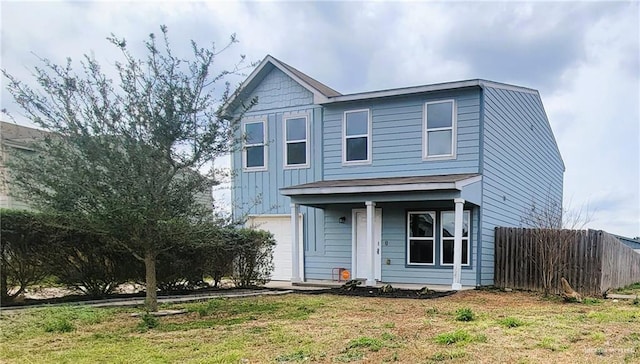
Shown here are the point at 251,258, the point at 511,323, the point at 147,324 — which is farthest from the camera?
the point at 251,258

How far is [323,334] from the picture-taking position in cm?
560

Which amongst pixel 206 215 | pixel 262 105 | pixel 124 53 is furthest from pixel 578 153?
pixel 124 53

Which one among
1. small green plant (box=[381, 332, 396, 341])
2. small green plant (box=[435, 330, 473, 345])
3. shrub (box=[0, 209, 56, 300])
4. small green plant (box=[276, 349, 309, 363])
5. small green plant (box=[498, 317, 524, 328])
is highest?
shrub (box=[0, 209, 56, 300])

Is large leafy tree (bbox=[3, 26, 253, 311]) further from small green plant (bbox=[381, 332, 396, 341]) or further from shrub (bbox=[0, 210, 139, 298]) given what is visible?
small green plant (bbox=[381, 332, 396, 341])

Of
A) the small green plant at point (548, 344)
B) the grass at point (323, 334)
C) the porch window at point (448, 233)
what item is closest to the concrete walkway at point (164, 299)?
the grass at point (323, 334)

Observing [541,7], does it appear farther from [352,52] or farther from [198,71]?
[198,71]

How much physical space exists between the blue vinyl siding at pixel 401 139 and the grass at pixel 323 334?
464cm

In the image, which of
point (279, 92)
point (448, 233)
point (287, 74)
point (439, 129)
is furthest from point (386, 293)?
point (287, 74)

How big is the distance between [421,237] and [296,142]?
473cm

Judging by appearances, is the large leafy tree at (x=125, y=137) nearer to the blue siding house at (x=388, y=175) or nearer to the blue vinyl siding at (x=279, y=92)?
the blue siding house at (x=388, y=175)

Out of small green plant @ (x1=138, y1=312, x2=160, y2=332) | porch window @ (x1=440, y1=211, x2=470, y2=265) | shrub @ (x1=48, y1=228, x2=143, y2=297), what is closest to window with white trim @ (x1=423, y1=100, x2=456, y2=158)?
porch window @ (x1=440, y1=211, x2=470, y2=265)

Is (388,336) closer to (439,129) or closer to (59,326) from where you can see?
(59,326)

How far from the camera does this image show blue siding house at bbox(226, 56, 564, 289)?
38.0ft

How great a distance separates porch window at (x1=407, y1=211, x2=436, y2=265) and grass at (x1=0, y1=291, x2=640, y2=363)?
13.1 ft
